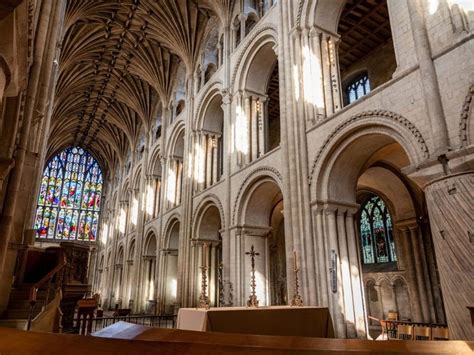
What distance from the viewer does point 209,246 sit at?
49.0 ft

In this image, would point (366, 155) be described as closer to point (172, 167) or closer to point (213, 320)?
point (213, 320)

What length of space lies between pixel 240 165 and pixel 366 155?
4.98m

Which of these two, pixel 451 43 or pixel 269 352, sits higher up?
pixel 451 43

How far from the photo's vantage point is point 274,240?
65.1ft

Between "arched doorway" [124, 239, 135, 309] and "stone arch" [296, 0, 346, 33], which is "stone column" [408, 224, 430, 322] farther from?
"arched doorway" [124, 239, 135, 309]

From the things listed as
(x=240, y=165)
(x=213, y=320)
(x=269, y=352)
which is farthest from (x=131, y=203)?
(x=269, y=352)

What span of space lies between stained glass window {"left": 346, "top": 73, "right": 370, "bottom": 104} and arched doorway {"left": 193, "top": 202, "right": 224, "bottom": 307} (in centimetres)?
767

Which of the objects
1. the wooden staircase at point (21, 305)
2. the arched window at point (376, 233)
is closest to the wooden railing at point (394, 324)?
the arched window at point (376, 233)

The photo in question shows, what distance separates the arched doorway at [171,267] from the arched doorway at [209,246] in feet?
9.45

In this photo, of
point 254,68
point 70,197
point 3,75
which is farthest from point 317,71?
point 70,197

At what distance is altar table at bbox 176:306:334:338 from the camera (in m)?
4.63

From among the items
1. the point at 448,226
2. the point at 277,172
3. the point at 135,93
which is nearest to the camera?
the point at 448,226

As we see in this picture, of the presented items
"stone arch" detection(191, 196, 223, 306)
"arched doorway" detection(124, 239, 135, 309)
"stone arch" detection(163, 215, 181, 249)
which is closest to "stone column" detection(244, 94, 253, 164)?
"stone arch" detection(191, 196, 223, 306)

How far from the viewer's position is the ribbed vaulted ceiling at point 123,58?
57.4 feet
